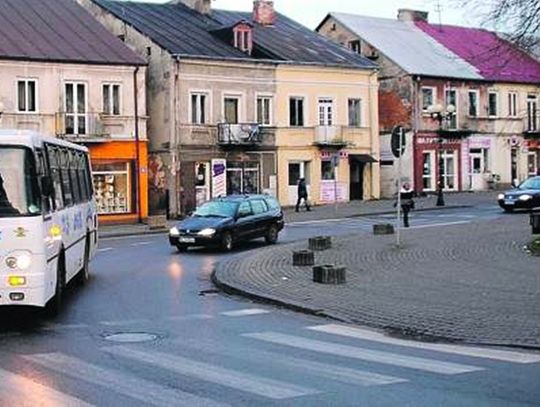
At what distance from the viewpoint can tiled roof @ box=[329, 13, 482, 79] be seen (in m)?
58.1

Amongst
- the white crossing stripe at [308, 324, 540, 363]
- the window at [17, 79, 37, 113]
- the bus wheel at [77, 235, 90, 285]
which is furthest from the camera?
the window at [17, 79, 37, 113]

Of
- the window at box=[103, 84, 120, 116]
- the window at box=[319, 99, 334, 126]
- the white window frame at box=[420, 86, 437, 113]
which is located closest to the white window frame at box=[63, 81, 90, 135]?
the window at box=[103, 84, 120, 116]

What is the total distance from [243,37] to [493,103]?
20073mm

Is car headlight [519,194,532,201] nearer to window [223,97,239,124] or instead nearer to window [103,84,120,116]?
window [223,97,239,124]

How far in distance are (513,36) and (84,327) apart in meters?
13.0

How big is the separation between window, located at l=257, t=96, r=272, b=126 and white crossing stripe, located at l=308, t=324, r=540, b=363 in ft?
120

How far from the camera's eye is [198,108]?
4697 cm

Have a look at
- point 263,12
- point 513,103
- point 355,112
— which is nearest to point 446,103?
point 513,103

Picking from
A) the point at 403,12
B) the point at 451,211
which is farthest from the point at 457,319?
the point at 403,12

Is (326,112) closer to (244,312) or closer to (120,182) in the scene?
(120,182)

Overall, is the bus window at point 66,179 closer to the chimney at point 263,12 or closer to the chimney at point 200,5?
the chimney at point 200,5

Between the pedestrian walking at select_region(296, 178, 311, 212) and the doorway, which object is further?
the doorway

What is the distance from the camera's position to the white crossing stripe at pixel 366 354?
Result: 988 cm

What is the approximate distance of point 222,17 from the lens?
55094 millimetres
